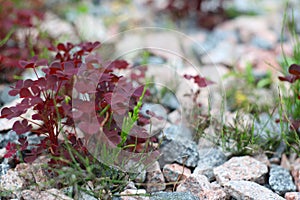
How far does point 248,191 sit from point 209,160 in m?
0.38

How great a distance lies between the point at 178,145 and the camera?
7.48ft

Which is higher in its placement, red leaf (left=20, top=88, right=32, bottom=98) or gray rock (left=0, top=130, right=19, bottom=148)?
red leaf (left=20, top=88, right=32, bottom=98)

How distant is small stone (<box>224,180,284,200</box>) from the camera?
1.96m

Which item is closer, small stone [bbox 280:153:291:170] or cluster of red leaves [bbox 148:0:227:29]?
small stone [bbox 280:153:291:170]

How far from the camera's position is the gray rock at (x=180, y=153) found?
227 centimetres

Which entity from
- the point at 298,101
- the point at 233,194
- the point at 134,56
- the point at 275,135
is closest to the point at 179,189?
the point at 233,194

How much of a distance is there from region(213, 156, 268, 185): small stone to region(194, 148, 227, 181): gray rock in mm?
58

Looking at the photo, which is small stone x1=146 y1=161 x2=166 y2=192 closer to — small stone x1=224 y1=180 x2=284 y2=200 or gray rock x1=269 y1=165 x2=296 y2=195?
small stone x1=224 y1=180 x2=284 y2=200

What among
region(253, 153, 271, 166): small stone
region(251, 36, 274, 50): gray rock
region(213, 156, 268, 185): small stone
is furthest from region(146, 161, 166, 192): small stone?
region(251, 36, 274, 50): gray rock

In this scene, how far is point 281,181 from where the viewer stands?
2172 millimetres

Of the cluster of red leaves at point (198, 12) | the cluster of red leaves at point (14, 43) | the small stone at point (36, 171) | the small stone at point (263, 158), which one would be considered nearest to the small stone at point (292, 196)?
the small stone at point (263, 158)

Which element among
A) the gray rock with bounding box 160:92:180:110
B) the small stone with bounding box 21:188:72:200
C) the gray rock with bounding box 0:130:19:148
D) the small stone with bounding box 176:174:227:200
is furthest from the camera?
the gray rock with bounding box 160:92:180:110

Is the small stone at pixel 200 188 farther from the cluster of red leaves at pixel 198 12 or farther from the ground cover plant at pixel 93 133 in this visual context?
the cluster of red leaves at pixel 198 12

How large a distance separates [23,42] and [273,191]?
2225mm
